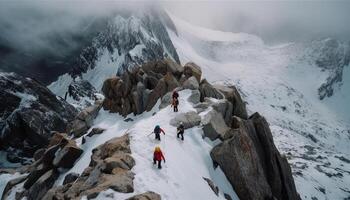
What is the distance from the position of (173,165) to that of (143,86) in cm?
3736

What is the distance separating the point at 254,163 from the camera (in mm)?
48344

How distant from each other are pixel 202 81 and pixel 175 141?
2101cm

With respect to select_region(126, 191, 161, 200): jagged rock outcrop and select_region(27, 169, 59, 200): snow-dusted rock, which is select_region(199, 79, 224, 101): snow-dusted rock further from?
select_region(126, 191, 161, 200): jagged rock outcrop

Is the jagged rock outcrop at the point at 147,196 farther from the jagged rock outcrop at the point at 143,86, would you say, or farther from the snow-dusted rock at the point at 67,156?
the jagged rock outcrop at the point at 143,86

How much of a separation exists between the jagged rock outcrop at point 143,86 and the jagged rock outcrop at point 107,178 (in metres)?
29.8

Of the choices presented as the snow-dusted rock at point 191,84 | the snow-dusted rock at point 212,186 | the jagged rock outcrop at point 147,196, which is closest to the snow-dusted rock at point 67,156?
the snow-dusted rock at point 191,84

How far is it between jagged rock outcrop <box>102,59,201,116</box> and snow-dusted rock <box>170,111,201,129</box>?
15711 millimetres

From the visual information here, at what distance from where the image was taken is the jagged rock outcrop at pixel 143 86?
71.2 metres

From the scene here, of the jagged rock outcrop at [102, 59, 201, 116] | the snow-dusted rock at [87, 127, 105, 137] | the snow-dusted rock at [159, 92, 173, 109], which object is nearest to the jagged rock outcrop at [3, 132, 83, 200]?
the snow-dusted rock at [87, 127, 105, 137]

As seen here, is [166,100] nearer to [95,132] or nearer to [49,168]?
[95,132]

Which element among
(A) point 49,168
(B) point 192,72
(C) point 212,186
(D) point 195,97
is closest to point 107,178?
(C) point 212,186

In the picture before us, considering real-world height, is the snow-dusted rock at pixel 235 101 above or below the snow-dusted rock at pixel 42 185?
above

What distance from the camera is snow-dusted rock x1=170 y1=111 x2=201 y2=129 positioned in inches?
2023

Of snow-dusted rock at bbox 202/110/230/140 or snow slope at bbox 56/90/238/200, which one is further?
snow-dusted rock at bbox 202/110/230/140
